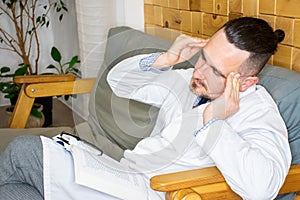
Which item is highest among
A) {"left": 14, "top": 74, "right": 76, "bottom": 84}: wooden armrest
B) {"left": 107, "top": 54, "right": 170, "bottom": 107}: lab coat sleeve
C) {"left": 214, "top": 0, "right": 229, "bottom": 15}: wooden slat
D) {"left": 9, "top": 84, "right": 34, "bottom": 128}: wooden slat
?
{"left": 214, "top": 0, "right": 229, "bottom": 15}: wooden slat

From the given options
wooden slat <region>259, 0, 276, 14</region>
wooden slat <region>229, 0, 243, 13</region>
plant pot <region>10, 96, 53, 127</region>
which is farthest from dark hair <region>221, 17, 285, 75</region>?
plant pot <region>10, 96, 53, 127</region>

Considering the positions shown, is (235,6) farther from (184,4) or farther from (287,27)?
(184,4)

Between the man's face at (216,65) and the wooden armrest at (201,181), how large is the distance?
235mm

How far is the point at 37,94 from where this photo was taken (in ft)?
6.88

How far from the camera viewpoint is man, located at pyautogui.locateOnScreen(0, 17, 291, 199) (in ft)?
Answer: 3.73

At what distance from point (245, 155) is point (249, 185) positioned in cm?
7

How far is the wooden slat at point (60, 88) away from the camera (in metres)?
2.08

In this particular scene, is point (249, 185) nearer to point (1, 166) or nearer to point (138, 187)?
point (138, 187)

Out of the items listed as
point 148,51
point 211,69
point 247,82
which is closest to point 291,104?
point 247,82

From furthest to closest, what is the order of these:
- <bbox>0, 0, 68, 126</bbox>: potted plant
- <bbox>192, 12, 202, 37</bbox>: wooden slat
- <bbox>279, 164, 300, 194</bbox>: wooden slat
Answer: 1. <bbox>0, 0, 68, 126</bbox>: potted plant
2. <bbox>192, 12, 202, 37</bbox>: wooden slat
3. <bbox>279, 164, 300, 194</bbox>: wooden slat

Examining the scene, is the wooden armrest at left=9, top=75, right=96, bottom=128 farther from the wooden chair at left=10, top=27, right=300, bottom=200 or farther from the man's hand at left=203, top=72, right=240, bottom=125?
the man's hand at left=203, top=72, right=240, bottom=125

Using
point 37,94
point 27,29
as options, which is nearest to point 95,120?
point 37,94

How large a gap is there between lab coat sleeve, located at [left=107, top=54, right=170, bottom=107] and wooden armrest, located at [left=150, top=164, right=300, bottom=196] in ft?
1.71

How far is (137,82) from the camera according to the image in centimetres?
171
